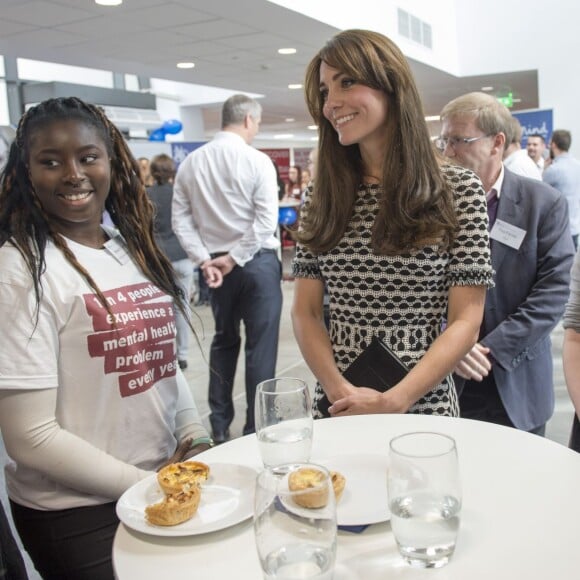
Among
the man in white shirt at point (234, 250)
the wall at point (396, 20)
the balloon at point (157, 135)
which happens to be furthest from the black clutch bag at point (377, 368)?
the balloon at point (157, 135)

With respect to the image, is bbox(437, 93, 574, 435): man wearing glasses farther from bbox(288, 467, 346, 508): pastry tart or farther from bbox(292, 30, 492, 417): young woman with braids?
bbox(288, 467, 346, 508): pastry tart

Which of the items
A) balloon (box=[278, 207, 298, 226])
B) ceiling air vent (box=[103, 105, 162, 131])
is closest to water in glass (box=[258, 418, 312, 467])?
balloon (box=[278, 207, 298, 226])

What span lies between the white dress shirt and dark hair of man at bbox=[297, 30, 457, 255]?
2.05 meters

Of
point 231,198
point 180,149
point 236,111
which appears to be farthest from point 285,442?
point 180,149

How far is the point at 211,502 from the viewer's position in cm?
110

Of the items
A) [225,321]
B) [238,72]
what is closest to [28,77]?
[238,72]

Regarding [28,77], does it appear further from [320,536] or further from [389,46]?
[320,536]

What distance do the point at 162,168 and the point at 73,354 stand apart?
4885 millimetres

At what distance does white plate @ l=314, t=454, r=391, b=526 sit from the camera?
3.26 ft

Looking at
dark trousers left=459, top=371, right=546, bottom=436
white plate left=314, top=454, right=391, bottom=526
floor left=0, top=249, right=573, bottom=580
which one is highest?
white plate left=314, top=454, right=391, bottom=526

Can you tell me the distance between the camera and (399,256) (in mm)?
1660

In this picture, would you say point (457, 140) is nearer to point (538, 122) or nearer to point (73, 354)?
point (73, 354)

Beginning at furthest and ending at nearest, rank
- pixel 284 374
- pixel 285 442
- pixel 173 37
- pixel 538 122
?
1. pixel 538 122
2. pixel 173 37
3. pixel 284 374
4. pixel 285 442

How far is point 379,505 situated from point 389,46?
1136mm
